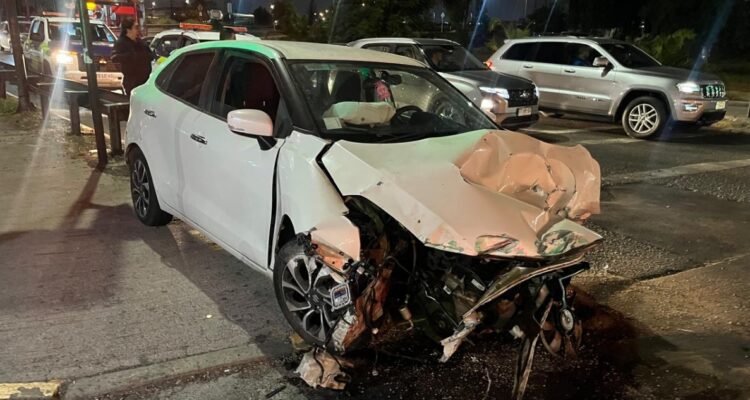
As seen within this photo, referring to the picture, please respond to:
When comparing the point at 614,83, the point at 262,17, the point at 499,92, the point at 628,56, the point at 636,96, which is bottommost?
the point at 636,96

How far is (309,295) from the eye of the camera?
3463 mm

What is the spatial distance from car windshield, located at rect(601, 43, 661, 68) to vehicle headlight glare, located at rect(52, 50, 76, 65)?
1283 centimetres

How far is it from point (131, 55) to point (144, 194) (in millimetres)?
4658

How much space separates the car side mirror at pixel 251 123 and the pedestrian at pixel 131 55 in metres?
6.53

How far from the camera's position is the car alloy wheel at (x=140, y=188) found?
5.43m

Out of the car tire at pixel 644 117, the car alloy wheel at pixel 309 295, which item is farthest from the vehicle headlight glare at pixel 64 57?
the car alloy wheel at pixel 309 295

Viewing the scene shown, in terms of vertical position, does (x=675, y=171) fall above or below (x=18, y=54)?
below

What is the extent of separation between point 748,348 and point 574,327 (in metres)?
1.26

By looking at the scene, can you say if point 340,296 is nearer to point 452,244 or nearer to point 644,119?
point 452,244

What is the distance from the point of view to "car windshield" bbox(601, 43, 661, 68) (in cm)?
1159

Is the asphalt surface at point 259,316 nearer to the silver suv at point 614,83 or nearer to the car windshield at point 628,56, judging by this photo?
the silver suv at point 614,83

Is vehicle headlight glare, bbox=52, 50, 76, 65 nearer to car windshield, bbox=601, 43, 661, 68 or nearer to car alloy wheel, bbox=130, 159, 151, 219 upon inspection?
car alloy wheel, bbox=130, 159, 151, 219

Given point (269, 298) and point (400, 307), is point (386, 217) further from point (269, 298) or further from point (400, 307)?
point (269, 298)

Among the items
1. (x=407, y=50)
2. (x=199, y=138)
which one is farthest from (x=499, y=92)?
(x=199, y=138)
